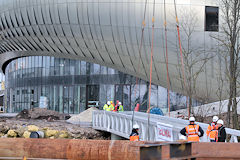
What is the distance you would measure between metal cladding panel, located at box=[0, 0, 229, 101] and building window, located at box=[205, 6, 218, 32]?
42 centimetres

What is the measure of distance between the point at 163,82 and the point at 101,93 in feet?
29.0

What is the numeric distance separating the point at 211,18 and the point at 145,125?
18.3m

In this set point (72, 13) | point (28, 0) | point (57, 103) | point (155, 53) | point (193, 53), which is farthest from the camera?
point (57, 103)

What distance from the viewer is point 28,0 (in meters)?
41.4

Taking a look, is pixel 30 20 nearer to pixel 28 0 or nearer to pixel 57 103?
pixel 28 0

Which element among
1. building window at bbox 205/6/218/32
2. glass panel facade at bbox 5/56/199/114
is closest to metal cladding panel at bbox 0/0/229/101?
building window at bbox 205/6/218/32

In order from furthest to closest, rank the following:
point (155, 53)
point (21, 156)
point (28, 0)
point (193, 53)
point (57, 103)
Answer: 1. point (57, 103)
2. point (28, 0)
3. point (155, 53)
4. point (193, 53)
5. point (21, 156)

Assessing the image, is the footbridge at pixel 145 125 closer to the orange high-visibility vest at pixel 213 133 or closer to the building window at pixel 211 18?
the orange high-visibility vest at pixel 213 133

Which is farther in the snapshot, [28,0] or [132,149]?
[28,0]

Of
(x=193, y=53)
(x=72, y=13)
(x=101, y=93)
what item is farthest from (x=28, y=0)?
(x=193, y=53)

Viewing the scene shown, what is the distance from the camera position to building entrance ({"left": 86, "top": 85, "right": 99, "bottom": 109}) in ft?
144

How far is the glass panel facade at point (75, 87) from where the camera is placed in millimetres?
41250

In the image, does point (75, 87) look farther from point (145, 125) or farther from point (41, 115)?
point (145, 125)

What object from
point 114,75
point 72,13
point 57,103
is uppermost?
point 72,13
